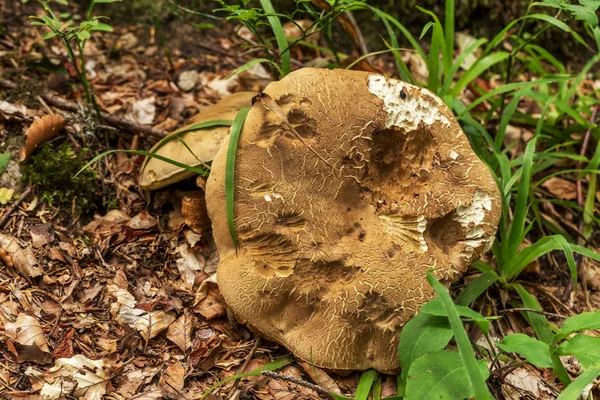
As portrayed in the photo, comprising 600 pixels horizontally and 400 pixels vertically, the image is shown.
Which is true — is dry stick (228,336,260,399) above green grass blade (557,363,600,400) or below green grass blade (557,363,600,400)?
below

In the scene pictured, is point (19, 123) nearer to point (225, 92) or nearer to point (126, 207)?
point (126, 207)

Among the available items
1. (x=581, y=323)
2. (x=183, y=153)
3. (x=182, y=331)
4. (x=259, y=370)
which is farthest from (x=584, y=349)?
(x=183, y=153)

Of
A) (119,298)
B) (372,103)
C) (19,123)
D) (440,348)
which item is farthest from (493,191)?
(19,123)

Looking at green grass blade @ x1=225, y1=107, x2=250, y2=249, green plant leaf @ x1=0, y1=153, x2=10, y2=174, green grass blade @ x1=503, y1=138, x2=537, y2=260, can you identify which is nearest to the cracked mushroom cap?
green grass blade @ x1=225, y1=107, x2=250, y2=249

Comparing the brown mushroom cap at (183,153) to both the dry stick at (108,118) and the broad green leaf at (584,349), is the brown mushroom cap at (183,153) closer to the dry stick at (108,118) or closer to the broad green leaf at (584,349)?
the dry stick at (108,118)

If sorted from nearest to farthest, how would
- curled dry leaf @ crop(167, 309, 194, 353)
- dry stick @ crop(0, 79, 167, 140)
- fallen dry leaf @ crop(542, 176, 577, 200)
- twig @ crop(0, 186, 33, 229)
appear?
curled dry leaf @ crop(167, 309, 194, 353) → twig @ crop(0, 186, 33, 229) → dry stick @ crop(0, 79, 167, 140) → fallen dry leaf @ crop(542, 176, 577, 200)

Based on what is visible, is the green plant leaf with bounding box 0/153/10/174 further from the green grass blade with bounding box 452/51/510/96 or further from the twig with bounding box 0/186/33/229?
the green grass blade with bounding box 452/51/510/96
